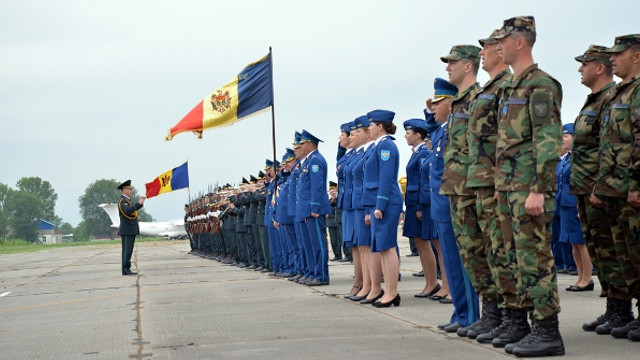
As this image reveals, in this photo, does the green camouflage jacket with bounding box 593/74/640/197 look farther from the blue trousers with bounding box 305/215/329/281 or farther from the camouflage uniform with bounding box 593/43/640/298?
the blue trousers with bounding box 305/215/329/281

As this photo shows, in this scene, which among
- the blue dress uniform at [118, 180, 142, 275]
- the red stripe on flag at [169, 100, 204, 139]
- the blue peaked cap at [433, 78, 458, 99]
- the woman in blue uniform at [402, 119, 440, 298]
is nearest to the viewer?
the blue peaked cap at [433, 78, 458, 99]

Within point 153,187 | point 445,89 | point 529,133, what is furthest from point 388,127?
point 153,187

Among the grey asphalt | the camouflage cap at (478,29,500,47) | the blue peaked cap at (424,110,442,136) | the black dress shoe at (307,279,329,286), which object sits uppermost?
the camouflage cap at (478,29,500,47)

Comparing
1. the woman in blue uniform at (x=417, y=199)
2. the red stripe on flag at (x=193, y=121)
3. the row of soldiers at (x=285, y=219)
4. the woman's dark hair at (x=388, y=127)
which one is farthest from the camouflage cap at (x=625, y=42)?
the red stripe on flag at (x=193, y=121)

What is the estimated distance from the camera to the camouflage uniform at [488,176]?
5785mm

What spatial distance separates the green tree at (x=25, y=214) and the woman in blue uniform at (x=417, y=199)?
167 m

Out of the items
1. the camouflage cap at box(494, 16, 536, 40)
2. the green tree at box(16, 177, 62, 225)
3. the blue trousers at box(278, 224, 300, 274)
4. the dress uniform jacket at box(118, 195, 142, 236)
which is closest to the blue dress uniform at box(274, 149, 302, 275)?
the blue trousers at box(278, 224, 300, 274)

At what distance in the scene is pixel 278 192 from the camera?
45.9 ft

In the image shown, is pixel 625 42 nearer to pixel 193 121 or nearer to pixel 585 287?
pixel 585 287

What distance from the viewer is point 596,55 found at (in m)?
6.58

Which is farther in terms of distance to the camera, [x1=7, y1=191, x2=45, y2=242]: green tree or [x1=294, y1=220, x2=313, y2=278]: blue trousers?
[x1=7, y1=191, x2=45, y2=242]: green tree

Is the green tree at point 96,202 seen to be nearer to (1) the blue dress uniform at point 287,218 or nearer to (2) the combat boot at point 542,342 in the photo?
(1) the blue dress uniform at point 287,218

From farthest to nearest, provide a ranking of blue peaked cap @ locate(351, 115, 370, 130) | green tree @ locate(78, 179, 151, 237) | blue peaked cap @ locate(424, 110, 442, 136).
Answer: green tree @ locate(78, 179, 151, 237) < blue peaked cap @ locate(351, 115, 370, 130) < blue peaked cap @ locate(424, 110, 442, 136)

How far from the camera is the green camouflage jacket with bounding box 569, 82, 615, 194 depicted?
6348mm
